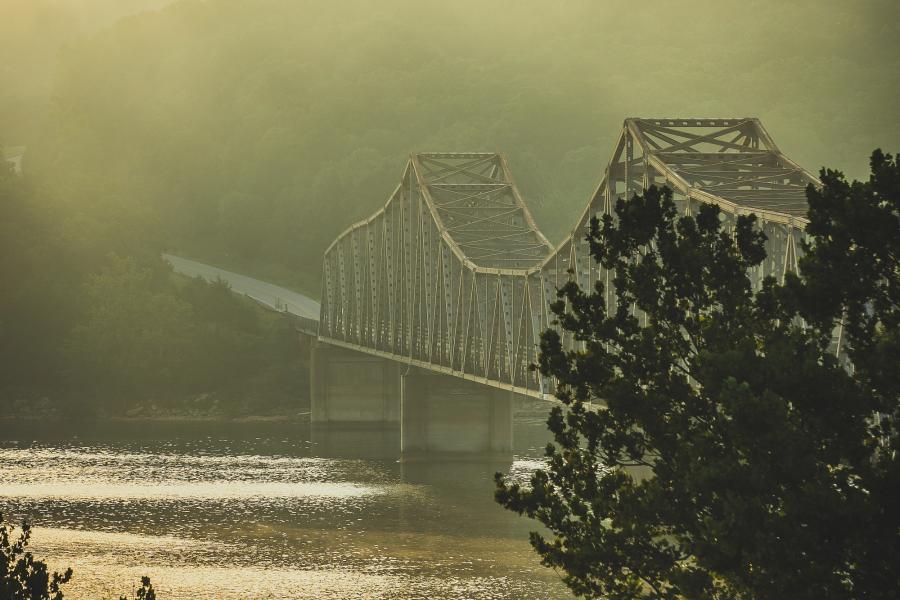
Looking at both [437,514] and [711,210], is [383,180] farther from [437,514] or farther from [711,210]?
[711,210]

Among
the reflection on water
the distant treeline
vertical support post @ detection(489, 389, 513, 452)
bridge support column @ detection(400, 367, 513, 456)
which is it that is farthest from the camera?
the distant treeline

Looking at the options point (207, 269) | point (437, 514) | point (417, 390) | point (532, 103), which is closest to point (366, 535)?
point (437, 514)

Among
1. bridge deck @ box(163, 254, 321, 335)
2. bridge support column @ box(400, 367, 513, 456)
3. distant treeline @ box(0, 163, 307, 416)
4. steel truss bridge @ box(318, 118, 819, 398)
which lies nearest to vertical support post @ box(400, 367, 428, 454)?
bridge support column @ box(400, 367, 513, 456)

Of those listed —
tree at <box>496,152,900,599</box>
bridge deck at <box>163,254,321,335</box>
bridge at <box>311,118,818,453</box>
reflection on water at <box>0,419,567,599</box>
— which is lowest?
reflection on water at <box>0,419,567,599</box>

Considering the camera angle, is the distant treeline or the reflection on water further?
the distant treeline

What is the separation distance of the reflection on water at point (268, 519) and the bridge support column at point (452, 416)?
1.81 metres

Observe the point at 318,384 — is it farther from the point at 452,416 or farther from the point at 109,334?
the point at 452,416

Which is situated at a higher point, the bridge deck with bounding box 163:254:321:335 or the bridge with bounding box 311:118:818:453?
the bridge deck with bounding box 163:254:321:335

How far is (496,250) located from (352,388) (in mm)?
31912

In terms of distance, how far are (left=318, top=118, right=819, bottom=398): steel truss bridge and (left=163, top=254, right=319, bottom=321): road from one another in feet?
71.1

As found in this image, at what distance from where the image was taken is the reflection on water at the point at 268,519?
5234 centimetres

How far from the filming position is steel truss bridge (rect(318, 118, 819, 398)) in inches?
2179

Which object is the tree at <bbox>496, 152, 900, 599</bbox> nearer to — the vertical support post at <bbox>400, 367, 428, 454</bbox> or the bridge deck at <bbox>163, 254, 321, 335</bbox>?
the vertical support post at <bbox>400, 367, 428, 454</bbox>

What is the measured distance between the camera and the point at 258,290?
16925cm
